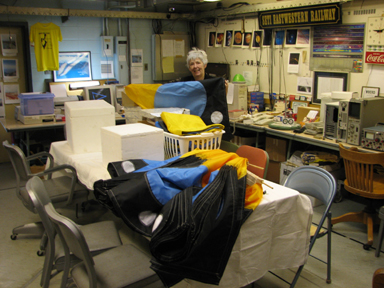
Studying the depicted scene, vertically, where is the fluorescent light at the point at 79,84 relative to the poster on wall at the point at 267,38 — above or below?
below

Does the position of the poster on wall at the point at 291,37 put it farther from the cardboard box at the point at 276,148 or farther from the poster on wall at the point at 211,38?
the poster on wall at the point at 211,38

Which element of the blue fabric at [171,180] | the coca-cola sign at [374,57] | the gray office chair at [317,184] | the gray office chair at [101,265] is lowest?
the gray office chair at [101,265]

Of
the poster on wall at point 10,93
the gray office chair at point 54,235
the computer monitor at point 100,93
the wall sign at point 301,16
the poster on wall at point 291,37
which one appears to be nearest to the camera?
the gray office chair at point 54,235

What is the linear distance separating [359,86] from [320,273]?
230 cm

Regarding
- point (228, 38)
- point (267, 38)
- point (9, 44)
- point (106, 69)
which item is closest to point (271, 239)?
point (267, 38)

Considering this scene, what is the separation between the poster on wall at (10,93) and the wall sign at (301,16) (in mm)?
3656

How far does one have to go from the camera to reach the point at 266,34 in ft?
16.0

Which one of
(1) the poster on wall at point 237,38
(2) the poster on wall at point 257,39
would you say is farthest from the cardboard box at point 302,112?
(1) the poster on wall at point 237,38

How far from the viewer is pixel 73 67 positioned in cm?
545

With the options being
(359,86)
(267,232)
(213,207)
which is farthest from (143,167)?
(359,86)

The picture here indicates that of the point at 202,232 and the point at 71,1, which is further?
the point at 71,1

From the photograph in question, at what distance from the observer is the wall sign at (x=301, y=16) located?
3.88 meters

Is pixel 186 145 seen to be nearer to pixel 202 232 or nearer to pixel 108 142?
pixel 108 142

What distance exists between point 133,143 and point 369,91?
2.87 meters
